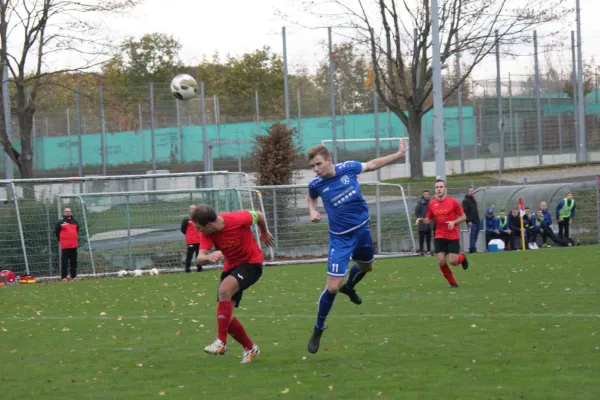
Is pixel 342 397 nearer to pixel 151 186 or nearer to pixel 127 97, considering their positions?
pixel 151 186

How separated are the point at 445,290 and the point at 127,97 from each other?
25.8m

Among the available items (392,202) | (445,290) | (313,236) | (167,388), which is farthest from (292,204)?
(167,388)

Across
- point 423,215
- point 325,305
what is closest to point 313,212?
point 325,305

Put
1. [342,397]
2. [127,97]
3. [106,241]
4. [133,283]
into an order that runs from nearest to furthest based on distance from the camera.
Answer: [342,397], [133,283], [106,241], [127,97]

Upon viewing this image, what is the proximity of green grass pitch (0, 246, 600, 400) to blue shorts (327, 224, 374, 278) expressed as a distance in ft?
2.66

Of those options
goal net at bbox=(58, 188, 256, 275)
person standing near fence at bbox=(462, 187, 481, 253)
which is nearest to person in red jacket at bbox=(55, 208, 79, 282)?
goal net at bbox=(58, 188, 256, 275)

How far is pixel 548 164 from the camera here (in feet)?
155

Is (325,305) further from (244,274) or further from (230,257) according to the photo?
(230,257)

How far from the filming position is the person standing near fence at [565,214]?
28.0m

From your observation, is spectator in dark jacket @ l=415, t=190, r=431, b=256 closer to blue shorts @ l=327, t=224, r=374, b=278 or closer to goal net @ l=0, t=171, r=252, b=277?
goal net @ l=0, t=171, r=252, b=277

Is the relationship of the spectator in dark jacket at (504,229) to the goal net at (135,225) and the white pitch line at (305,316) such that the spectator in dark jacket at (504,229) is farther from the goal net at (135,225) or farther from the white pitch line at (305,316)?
the white pitch line at (305,316)

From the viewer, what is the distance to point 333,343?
9477 mm

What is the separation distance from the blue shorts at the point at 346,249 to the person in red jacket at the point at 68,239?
13254 millimetres

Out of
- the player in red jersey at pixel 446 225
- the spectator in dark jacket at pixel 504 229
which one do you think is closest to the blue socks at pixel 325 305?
the player in red jersey at pixel 446 225
